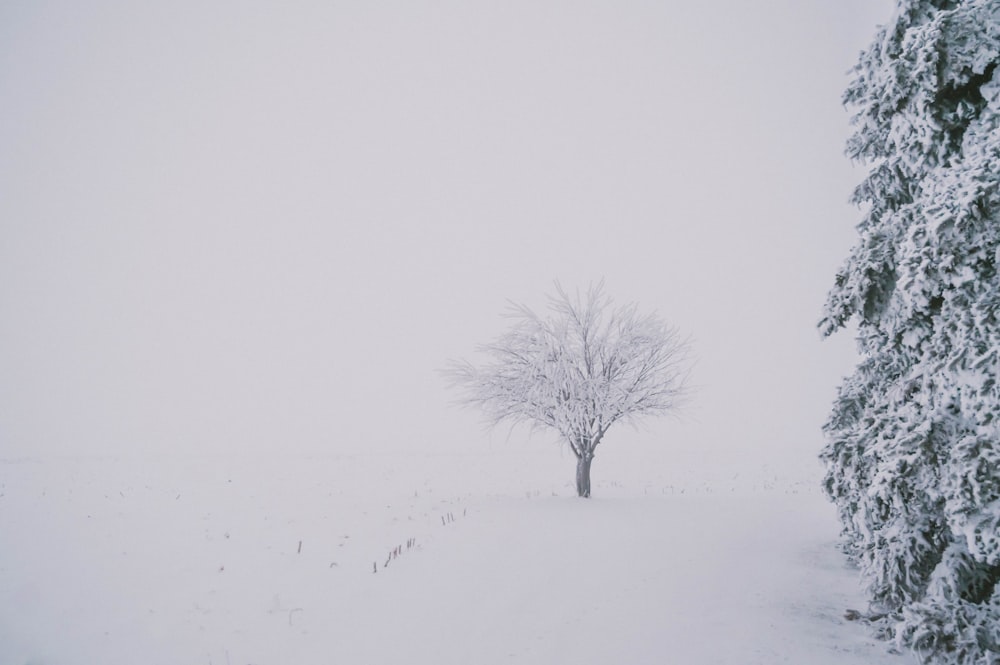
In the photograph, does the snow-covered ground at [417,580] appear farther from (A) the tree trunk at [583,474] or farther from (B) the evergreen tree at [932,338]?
(B) the evergreen tree at [932,338]

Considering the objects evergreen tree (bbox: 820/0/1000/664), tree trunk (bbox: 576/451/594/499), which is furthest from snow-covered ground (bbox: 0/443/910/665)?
evergreen tree (bbox: 820/0/1000/664)

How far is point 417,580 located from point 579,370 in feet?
32.7

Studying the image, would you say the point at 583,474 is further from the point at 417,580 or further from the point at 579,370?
the point at 417,580

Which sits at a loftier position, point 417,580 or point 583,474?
point 583,474

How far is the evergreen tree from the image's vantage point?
481 cm

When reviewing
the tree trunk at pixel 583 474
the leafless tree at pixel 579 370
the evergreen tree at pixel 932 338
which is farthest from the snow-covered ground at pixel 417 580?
the leafless tree at pixel 579 370

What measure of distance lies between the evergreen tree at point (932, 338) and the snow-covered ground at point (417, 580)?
1.57 metres

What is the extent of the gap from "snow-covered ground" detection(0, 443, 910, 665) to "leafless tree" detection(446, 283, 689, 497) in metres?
2.99

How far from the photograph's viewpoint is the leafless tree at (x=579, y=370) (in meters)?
16.9

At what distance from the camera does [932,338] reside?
18.4 ft

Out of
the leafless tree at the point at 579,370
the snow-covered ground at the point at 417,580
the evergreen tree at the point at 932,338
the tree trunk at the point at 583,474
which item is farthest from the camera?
the tree trunk at the point at 583,474

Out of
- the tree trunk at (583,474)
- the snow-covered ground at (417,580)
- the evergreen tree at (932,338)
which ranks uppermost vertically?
the evergreen tree at (932,338)

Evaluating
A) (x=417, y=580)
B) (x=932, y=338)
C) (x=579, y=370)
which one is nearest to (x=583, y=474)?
(x=579, y=370)

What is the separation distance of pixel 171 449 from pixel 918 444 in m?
47.9
